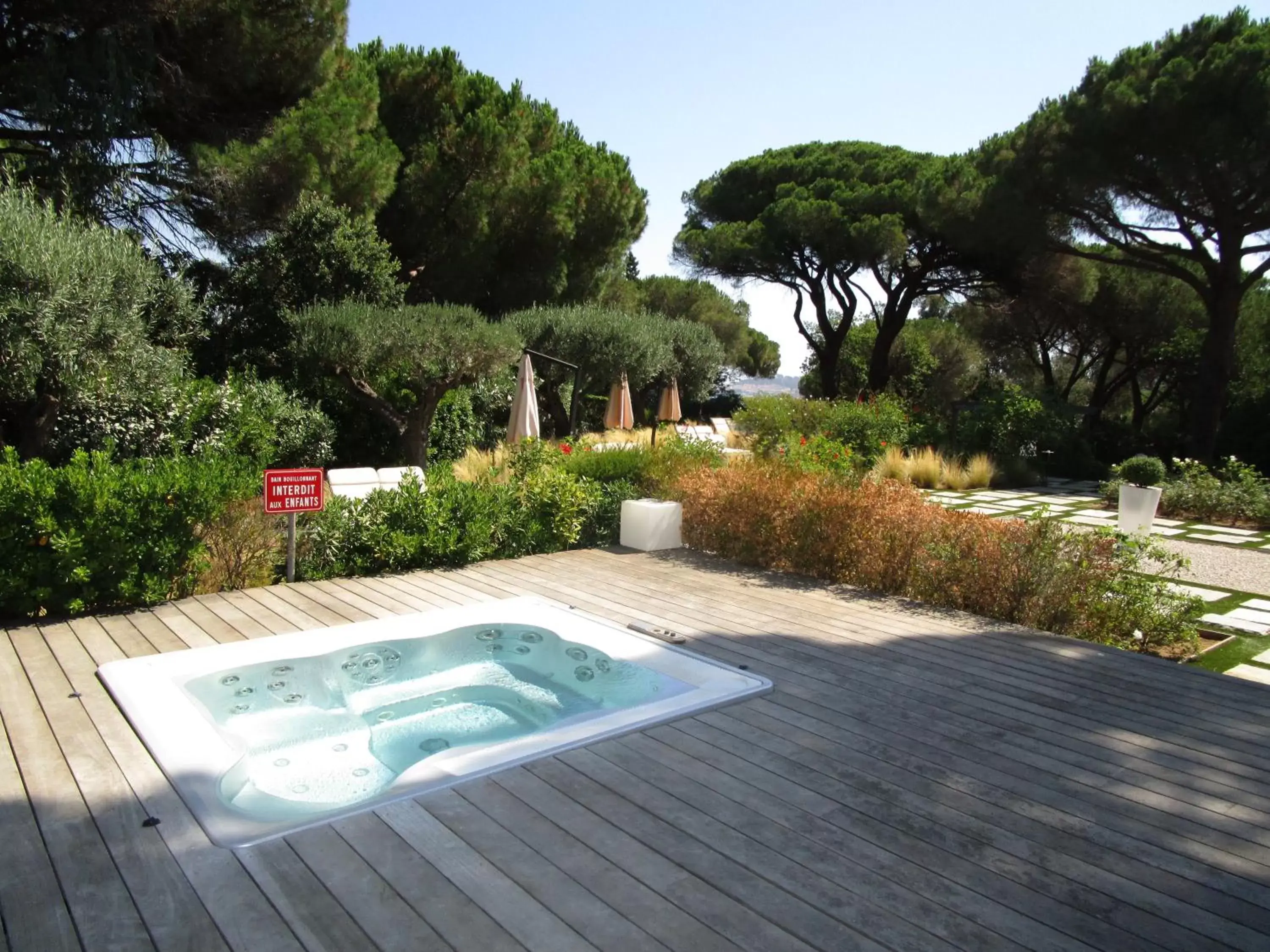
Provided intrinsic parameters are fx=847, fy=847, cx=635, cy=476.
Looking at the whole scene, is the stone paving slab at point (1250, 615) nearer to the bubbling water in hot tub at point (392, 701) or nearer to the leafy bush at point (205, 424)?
the bubbling water in hot tub at point (392, 701)

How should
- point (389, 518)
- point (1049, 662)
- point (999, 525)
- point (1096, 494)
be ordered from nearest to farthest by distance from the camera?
point (1049, 662) → point (999, 525) → point (389, 518) → point (1096, 494)

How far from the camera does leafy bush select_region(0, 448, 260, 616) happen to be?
4.41 m

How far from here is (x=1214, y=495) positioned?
1059 cm

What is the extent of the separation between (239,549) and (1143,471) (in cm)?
1062

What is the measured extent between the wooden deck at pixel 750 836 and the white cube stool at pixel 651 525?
313cm

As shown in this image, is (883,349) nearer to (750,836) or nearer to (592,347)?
(592,347)

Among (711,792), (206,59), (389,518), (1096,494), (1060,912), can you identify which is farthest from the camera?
(1096,494)

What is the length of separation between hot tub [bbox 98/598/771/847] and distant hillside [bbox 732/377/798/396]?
2152 centimetres

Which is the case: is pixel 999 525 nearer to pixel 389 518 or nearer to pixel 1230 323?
pixel 389 518

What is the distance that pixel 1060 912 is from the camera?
2273mm

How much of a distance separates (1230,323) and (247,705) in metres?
15.7

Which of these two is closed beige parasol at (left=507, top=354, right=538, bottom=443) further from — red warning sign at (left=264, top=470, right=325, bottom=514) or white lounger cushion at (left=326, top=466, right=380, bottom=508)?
red warning sign at (left=264, top=470, right=325, bottom=514)

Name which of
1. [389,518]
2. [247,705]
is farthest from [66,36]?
[247,705]

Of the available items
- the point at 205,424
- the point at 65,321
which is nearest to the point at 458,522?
the point at 65,321
